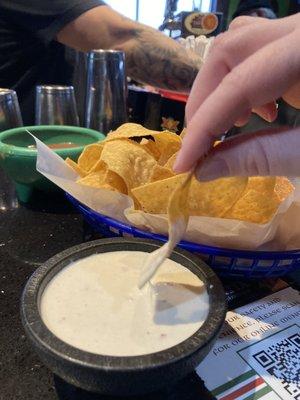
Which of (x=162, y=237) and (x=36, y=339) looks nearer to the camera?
(x=36, y=339)

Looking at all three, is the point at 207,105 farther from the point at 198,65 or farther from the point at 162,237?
the point at 198,65

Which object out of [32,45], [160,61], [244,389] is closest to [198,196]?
[244,389]

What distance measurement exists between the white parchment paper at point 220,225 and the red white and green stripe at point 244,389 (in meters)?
0.20

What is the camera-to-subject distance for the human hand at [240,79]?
407mm

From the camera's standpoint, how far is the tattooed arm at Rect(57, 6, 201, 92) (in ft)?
5.36

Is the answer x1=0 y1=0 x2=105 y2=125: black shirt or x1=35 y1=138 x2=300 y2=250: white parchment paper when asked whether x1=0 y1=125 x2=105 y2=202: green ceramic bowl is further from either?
x1=0 y1=0 x2=105 y2=125: black shirt

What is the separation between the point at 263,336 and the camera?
1.79ft

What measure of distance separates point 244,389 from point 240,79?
1.14 feet

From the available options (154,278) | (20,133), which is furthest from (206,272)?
(20,133)

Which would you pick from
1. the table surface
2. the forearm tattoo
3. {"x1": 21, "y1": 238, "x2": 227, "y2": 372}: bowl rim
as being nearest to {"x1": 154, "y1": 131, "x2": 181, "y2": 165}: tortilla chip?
the table surface

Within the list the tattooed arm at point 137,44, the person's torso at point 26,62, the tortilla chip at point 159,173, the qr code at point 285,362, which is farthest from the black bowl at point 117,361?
the person's torso at point 26,62

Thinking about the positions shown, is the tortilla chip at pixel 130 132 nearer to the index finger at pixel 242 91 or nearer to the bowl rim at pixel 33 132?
the bowl rim at pixel 33 132

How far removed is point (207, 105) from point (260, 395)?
0.33m

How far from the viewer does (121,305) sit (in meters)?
0.48
